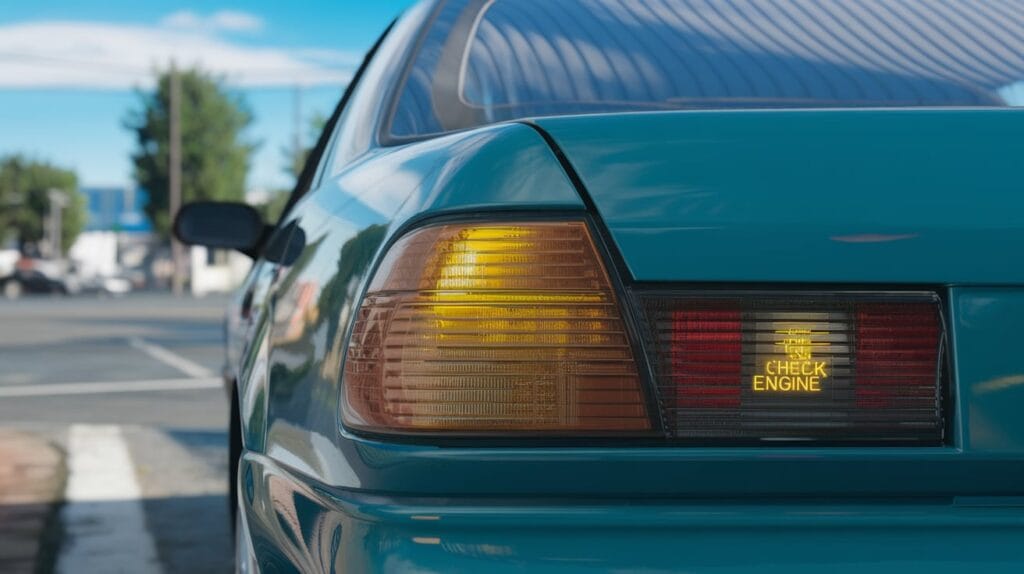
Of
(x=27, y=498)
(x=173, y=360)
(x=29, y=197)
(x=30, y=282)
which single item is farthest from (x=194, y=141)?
(x=27, y=498)

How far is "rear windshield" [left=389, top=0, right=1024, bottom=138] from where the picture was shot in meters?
2.30

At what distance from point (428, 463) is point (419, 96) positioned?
36.7 inches

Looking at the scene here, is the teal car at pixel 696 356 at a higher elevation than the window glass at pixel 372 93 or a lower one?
lower

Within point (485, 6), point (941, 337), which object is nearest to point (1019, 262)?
point (941, 337)

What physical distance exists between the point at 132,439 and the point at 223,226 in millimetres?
4346

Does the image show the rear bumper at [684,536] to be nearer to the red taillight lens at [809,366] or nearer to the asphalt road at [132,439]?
the red taillight lens at [809,366]

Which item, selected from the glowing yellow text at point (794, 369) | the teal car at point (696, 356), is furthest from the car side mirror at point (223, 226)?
the glowing yellow text at point (794, 369)

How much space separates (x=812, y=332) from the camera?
161 cm

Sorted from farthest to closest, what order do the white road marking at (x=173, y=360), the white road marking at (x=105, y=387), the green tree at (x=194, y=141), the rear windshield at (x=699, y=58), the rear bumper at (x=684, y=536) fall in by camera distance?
the green tree at (x=194, y=141), the white road marking at (x=173, y=360), the white road marking at (x=105, y=387), the rear windshield at (x=699, y=58), the rear bumper at (x=684, y=536)

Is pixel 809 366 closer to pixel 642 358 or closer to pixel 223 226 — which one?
pixel 642 358

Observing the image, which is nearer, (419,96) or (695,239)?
(695,239)

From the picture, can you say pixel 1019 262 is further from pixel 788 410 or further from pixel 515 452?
pixel 515 452

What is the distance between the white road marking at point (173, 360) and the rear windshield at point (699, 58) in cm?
1033

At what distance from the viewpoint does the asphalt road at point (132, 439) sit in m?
4.82
